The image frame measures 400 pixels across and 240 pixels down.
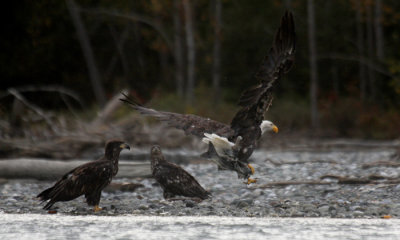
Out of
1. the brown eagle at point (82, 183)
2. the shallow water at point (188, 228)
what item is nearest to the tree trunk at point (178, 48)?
the brown eagle at point (82, 183)

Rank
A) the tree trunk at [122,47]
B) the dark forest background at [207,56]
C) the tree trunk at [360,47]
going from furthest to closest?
the tree trunk at [122,47] < the tree trunk at [360,47] < the dark forest background at [207,56]

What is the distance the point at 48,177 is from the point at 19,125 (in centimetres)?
388

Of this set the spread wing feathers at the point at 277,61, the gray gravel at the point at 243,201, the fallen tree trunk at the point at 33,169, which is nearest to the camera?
the gray gravel at the point at 243,201

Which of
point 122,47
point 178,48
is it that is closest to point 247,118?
point 178,48

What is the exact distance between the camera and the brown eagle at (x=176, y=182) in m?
7.54

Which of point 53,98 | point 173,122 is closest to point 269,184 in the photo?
point 173,122

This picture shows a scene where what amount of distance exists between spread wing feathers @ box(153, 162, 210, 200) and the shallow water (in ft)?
2.43

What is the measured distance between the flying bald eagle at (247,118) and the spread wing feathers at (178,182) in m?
0.35

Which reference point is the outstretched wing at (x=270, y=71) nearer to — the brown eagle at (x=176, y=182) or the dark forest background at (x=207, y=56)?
the brown eagle at (x=176, y=182)

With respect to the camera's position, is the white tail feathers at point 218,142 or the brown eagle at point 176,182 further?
the brown eagle at point 176,182

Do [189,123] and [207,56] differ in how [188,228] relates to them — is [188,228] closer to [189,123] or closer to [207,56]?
[189,123]

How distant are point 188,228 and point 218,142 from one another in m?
1.53

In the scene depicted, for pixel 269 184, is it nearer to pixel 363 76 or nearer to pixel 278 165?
pixel 278 165

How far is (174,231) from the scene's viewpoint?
6008 mm
